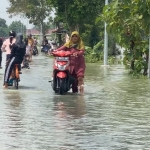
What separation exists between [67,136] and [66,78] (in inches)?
261

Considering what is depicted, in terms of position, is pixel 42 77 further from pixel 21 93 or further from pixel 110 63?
pixel 110 63

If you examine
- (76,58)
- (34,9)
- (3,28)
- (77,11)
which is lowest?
(76,58)

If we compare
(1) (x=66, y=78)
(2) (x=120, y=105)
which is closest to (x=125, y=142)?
(2) (x=120, y=105)

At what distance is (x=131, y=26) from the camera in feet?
70.5

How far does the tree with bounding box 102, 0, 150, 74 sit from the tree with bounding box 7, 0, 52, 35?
1764 inches

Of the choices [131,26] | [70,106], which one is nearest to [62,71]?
[70,106]

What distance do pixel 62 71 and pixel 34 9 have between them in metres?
56.7

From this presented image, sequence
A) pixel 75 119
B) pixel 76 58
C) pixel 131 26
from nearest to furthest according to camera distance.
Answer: pixel 75 119 < pixel 76 58 < pixel 131 26

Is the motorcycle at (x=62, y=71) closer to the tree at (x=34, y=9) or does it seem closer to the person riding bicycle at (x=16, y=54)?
the person riding bicycle at (x=16, y=54)

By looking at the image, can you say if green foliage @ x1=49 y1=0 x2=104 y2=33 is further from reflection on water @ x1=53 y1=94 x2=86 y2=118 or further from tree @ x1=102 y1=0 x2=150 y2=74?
reflection on water @ x1=53 y1=94 x2=86 y2=118

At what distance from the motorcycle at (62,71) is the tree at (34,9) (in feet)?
172

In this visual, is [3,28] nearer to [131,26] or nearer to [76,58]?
[131,26]

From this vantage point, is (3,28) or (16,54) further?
(3,28)

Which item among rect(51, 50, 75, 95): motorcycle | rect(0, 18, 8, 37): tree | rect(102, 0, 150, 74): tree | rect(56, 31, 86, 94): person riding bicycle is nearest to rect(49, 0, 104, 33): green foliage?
rect(102, 0, 150, 74): tree
